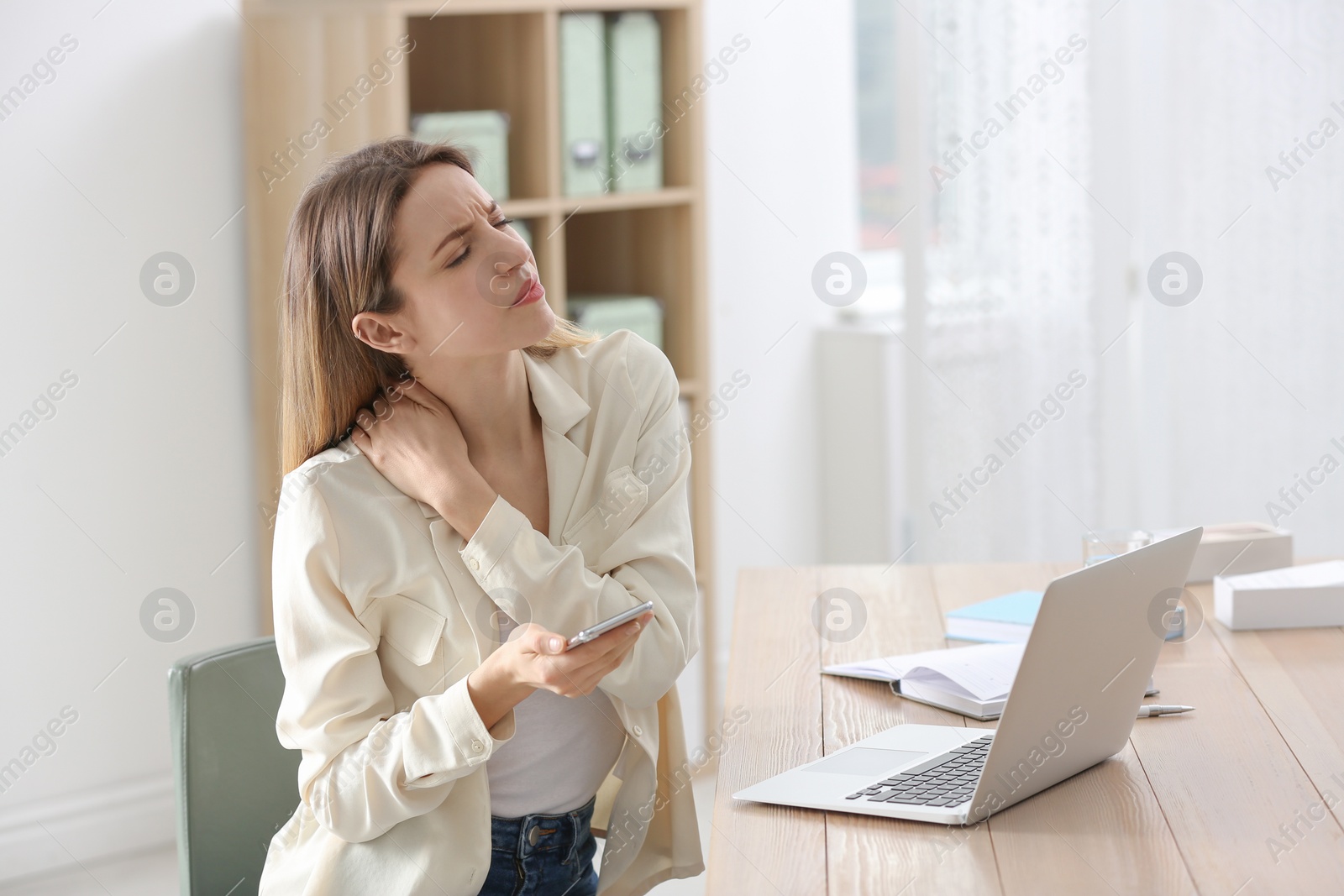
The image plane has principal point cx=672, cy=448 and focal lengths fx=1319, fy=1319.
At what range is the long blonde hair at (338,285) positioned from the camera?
1.39 meters

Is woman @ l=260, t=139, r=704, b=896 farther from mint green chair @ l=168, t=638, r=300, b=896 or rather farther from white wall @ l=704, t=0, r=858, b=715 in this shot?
white wall @ l=704, t=0, r=858, b=715

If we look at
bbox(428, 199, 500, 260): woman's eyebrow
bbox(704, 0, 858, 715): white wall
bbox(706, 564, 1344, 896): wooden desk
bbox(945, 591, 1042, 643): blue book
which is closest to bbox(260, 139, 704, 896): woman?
bbox(428, 199, 500, 260): woman's eyebrow

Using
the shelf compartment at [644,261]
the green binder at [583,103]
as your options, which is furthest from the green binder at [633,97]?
the shelf compartment at [644,261]

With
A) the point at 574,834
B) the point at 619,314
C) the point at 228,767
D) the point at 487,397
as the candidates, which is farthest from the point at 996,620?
the point at 619,314

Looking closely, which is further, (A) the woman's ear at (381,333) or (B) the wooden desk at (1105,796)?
(A) the woman's ear at (381,333)

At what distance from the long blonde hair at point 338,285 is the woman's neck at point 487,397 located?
0.08 metres

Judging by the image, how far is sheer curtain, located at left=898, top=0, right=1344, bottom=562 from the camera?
305 cm

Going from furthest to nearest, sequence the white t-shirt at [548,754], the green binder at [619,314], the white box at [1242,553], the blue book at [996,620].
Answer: the green binder at [619,314], the white box at [1242,553], the blue book at [996,620], the white t-shirt at [548,754]

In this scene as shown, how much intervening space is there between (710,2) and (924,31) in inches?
22.2

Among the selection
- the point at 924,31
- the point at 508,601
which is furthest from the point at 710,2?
the point at 508,601

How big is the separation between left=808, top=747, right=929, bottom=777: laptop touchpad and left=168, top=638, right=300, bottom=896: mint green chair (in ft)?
2.07

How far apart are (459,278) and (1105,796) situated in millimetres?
820

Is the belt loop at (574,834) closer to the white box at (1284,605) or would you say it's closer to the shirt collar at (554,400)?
the shirt collar at (554,400)

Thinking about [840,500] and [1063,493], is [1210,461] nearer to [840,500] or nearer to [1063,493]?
[1063,493]
